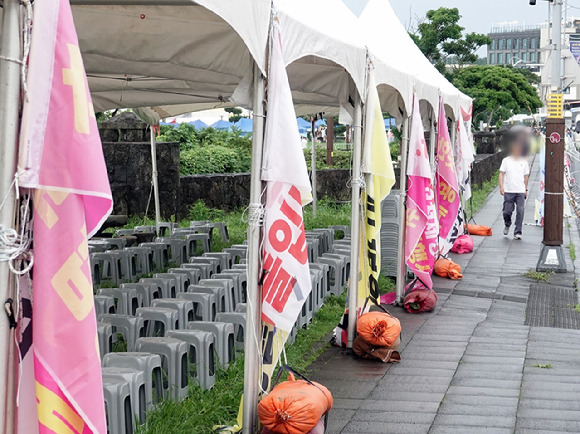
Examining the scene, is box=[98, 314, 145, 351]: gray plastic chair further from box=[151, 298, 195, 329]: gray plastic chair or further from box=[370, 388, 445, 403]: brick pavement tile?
box=[370, 388, 445, 403]: brick pavement tile

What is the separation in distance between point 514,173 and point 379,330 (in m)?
9.10

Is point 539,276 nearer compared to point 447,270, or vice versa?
point 447,270

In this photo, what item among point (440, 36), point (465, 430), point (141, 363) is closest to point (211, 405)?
point (141, 363)

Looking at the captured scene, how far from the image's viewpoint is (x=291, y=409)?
16.0ft

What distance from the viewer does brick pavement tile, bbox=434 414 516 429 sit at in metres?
5.92

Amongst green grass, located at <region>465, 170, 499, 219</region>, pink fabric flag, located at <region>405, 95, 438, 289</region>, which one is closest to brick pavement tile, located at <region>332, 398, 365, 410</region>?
pink fabric flag, located at <region>405, 95, 438, 289</region>

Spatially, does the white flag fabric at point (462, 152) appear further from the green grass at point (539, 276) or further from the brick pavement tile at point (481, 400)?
the brick pavement tile at point (481, 400)

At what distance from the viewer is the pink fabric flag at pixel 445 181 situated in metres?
11.8

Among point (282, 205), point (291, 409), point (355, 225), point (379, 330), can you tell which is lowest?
point (379, 330)

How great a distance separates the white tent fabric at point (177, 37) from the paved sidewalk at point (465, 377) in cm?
255

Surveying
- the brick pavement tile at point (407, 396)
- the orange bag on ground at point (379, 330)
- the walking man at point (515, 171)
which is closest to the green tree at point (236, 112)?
the walking man at point (515, 171)

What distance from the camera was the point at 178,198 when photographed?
56.4ft

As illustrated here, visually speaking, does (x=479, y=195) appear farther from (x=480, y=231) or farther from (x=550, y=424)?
(x=550, y=424)

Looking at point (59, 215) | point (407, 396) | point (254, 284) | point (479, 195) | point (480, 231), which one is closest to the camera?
point (59, 215)
